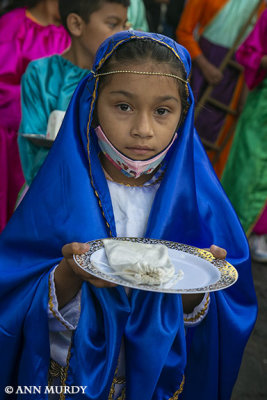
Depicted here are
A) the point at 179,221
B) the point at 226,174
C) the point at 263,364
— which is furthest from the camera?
the point at 226,174

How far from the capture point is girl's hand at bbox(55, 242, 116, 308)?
1.27m

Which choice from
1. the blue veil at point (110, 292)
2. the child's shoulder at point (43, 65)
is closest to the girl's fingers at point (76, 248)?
the blue veil at point (110, 292)

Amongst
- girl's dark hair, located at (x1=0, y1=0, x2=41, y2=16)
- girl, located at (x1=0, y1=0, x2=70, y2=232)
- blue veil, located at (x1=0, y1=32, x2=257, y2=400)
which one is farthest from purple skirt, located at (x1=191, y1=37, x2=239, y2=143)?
blue veil, located at (x1=0, y1=32, x2=257, y2=400)

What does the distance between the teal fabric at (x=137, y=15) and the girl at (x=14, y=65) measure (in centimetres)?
57

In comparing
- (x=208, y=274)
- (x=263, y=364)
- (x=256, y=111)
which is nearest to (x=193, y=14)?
(x=256, y=111)

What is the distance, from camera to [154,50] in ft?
4.94

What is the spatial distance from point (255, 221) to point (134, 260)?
3.21 m

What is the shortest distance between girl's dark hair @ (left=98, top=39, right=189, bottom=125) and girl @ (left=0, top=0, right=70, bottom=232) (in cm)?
212

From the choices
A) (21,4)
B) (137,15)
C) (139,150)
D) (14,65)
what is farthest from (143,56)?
(21,4)

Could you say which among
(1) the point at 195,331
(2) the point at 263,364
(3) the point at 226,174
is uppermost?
(1) the point at 195,331

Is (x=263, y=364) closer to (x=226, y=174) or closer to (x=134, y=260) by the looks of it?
(x=134, y=260)

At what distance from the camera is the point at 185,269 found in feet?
4.30

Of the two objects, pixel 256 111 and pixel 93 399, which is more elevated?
pixel 256 111

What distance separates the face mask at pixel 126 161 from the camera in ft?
5.00
